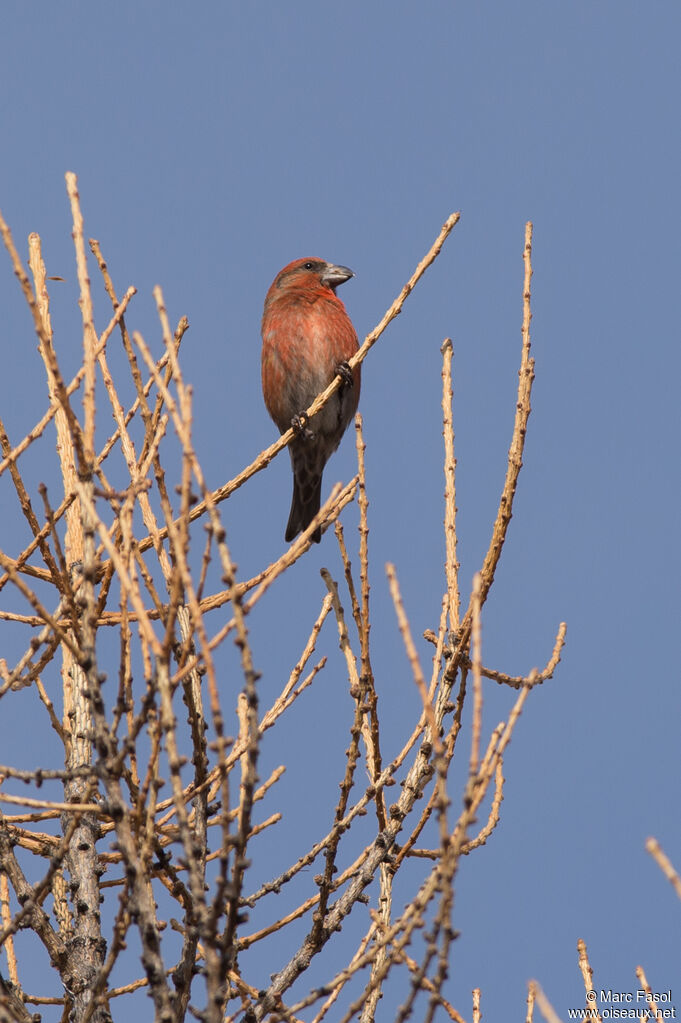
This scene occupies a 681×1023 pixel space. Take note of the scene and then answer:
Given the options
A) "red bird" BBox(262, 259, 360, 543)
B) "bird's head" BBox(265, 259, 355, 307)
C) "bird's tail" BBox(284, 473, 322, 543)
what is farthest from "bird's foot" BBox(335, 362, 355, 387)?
"bird's tail" BBox(284, 473, 322, 543)

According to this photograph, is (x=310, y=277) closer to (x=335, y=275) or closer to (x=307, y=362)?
(x=335, y=275)

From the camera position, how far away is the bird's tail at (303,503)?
6.83 meters

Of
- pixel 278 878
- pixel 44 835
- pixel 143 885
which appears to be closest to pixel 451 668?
pixel 278 878

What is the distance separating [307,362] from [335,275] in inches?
→ 30.1

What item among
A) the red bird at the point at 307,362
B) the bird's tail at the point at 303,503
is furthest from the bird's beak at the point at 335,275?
the bird's tail at the point at 303,503

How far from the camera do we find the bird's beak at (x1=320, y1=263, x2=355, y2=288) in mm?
6781

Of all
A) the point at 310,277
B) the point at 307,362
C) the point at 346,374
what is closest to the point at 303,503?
the point at 307,362

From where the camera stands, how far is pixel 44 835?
3857 millimetres

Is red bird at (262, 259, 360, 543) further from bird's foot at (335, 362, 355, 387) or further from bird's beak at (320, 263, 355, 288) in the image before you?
bird's foot at (335, 362, 355, 387)

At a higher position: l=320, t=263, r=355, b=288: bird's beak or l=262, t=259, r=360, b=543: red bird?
l=320, t=263, r=355, b=288: bird's beak

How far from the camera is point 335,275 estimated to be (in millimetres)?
6789

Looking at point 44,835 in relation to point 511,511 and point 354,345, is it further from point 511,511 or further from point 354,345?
point 354,345

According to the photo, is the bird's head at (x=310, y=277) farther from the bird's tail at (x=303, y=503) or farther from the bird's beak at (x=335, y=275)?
the bird's tail at (x=303, y=503)

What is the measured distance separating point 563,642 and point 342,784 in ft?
3.00
